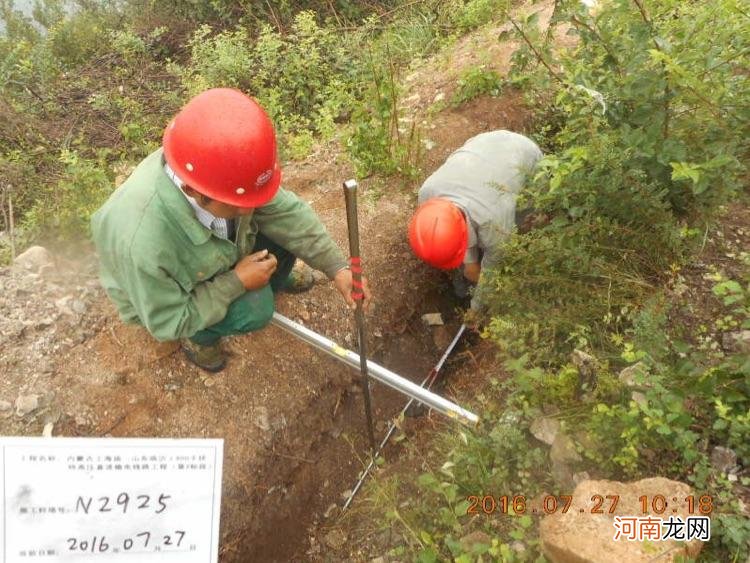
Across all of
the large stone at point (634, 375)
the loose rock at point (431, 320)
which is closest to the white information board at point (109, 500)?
the large stone at point (634, 375)

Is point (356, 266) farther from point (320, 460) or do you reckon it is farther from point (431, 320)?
point (431, 320)

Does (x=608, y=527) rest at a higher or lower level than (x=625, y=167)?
lower

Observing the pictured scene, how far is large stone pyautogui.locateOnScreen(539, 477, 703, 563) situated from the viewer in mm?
1753

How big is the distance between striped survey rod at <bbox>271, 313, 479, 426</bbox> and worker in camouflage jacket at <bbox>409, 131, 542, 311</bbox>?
0.67 metres

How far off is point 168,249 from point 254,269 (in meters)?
0.39

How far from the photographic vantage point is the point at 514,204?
10.5 feet

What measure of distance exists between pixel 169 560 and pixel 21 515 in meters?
0.35

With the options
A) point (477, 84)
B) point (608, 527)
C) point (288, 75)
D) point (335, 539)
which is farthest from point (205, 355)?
point (288, 75)

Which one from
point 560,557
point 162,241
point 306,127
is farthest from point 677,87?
point 306,127

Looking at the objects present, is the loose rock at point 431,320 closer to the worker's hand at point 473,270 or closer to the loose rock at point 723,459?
the worker's hand at point 473,270

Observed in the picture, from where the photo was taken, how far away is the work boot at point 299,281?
3367 millimetres

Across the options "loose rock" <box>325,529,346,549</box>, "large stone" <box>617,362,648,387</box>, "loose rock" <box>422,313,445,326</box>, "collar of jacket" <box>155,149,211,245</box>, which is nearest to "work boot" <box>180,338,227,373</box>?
"collar of jacket" <box>155,149,211,245</box>

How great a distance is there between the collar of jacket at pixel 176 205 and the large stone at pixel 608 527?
5.35 feet

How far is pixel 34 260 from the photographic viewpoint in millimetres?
3432
